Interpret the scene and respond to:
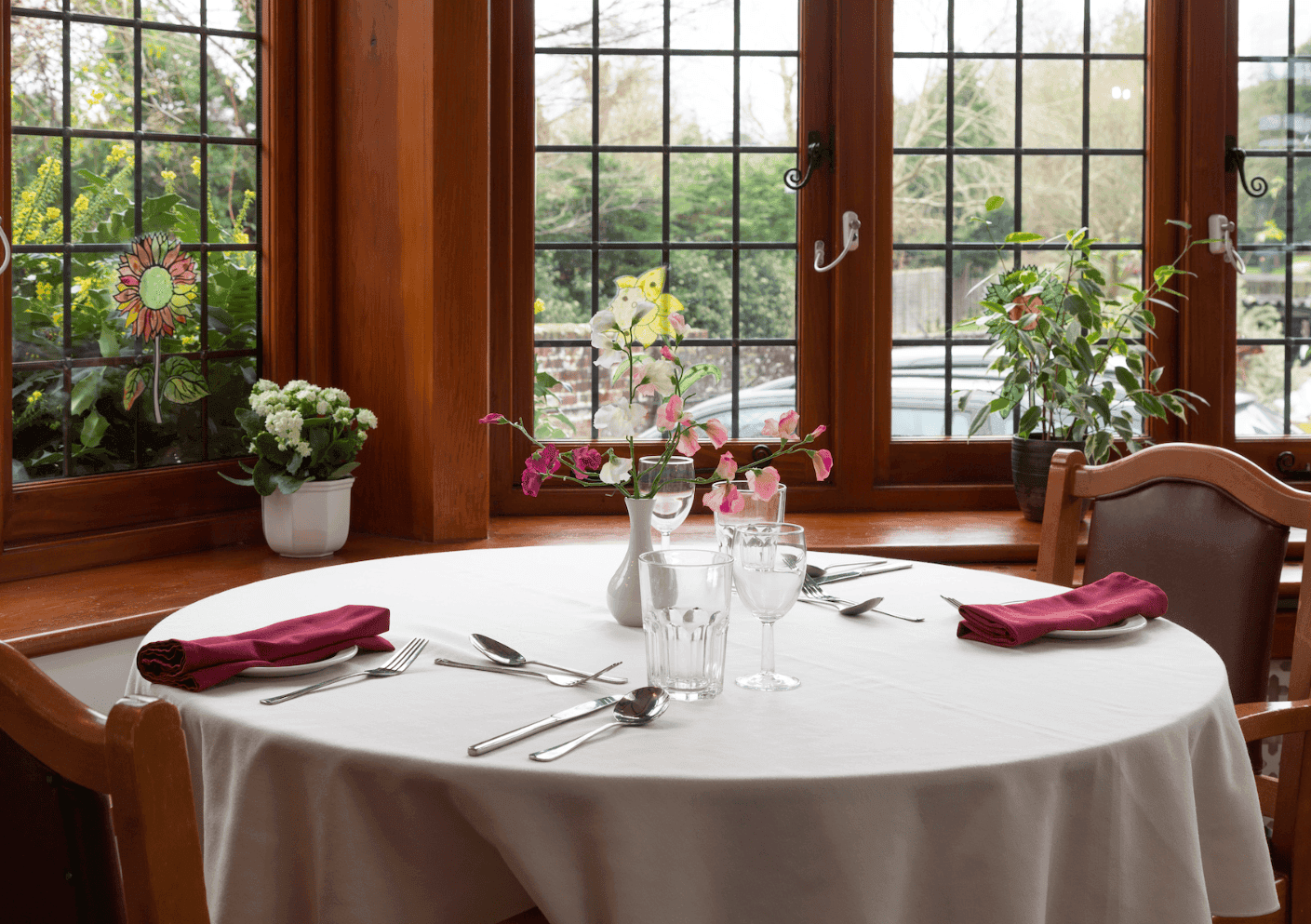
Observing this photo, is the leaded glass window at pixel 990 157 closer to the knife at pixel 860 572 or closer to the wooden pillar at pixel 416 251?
the wooden pillar at pixel 416 251

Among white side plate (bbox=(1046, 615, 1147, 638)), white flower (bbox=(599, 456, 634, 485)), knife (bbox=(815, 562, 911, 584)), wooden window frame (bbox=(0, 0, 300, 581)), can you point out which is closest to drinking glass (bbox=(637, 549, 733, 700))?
white flower (bbox=(599, 456, 634, 485))

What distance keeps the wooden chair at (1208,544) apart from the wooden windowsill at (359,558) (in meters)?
0.57

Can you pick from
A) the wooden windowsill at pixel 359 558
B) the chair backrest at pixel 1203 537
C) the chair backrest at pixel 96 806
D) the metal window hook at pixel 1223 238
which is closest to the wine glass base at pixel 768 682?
the chair backrest at pixel 96 806

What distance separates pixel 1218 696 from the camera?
115cm

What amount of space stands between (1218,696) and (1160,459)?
0.74 meters

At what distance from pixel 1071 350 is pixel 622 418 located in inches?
68.4

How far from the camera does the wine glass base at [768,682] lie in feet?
3.83

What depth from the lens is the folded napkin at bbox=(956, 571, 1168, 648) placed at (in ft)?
4.33

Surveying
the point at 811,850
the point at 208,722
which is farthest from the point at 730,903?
the point at 208,722

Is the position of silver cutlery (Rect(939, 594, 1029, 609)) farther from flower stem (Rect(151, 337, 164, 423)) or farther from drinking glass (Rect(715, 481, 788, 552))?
flower stem (Rect(151, 337, 164, 423))

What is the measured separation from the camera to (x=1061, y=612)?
138 centimetres

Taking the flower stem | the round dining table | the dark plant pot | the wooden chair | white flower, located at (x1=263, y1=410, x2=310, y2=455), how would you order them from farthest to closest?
the dark plant pot → the flower stem → white flower, located at (x1=263, y1=410, x2=310, y2=455) → the wooden chair → the round dining table

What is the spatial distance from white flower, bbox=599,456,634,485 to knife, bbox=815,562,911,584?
425 mm

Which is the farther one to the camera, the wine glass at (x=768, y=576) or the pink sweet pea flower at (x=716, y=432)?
the pink sweet pea flower at (x=716, y=432)
